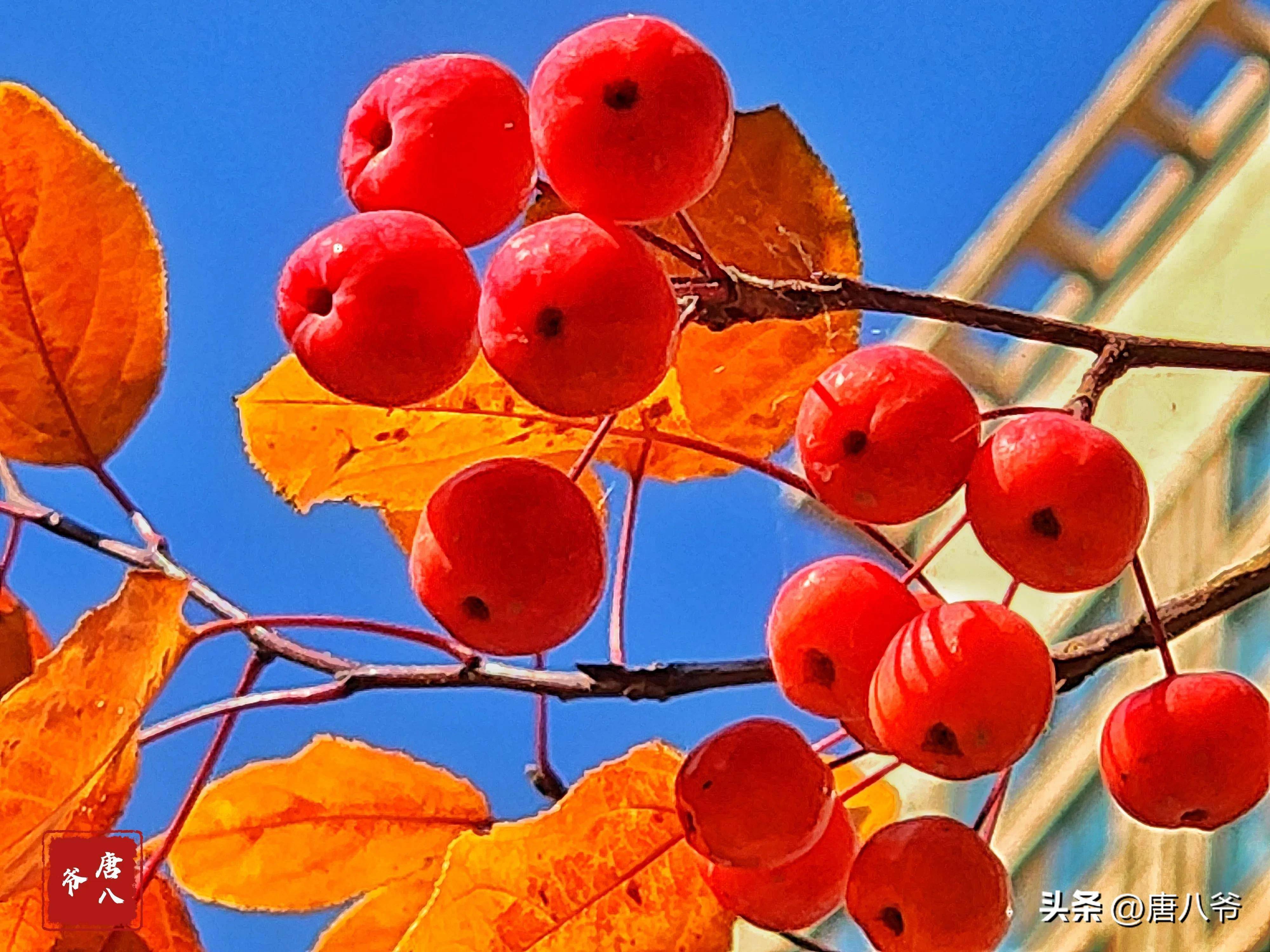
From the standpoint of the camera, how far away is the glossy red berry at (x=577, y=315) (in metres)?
0.26

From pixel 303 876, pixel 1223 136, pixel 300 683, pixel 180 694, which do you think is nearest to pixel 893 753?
pixel 303 876

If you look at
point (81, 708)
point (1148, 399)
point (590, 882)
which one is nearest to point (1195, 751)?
point (590, 882)

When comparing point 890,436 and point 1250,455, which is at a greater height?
point 1250,455

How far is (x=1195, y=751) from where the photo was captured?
12.9 inches

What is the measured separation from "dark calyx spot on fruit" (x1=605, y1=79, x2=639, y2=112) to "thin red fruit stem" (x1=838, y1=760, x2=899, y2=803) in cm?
18

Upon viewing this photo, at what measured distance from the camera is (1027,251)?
3.22ft

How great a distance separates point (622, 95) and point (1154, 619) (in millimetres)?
177

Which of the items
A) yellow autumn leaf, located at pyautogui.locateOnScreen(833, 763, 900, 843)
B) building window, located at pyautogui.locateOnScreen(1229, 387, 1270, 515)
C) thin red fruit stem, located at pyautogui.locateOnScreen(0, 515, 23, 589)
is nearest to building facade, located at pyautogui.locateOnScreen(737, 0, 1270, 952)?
building window, located at pyautogui.locateOnScreen(1229, 387, 1270, 515)

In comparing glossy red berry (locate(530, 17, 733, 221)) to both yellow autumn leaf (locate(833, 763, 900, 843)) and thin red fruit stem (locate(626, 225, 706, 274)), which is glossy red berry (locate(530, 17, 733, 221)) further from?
yellow autumn leaf (locate(833, 763, 900, 843))

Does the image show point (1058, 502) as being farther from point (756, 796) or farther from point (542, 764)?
point (542, 764)

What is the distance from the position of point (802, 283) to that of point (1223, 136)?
0.87 m

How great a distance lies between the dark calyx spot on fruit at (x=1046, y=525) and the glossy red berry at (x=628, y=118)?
0.10 metres

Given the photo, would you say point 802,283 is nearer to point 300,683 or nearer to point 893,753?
point 893,753

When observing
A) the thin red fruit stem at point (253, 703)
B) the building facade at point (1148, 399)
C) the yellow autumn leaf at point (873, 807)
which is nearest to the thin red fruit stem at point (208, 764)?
the thin red fruit stem at point (253, 703)
